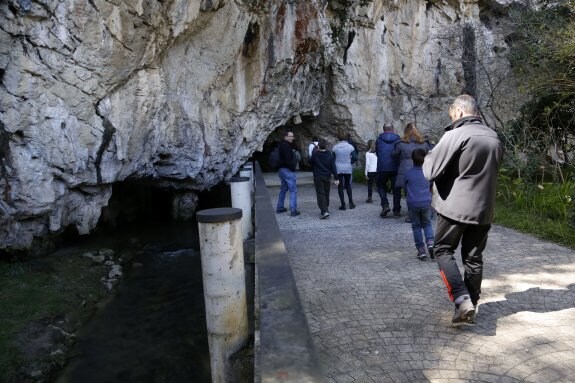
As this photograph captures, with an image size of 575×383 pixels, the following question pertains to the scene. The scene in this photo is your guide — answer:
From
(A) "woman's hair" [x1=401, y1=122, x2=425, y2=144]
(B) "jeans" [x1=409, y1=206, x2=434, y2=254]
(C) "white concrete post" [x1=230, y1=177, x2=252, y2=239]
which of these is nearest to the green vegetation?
(A) "woman's hair" [x1=401, y1=122, x2=425, y2=144]

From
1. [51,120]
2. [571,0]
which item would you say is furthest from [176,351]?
[571,0]

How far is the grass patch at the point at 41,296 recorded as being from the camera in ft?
17.9

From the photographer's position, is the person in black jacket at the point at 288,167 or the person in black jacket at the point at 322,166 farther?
the person in black jacket at the point at 288,167

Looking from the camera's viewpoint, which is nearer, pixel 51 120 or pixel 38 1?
pixel 38 1

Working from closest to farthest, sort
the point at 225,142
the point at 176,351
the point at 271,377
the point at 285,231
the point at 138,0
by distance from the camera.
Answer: the point at 271,377, the point at 176,351, the point at 138,0, the point at 285,231, the point at 225,142

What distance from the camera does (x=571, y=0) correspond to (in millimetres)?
8383

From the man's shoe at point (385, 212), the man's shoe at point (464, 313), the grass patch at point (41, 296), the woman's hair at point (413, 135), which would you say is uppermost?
the woman's hair at point (413, 135)

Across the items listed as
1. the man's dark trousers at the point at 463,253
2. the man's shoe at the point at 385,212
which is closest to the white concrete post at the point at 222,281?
the man's dark trousers at the point at 463,253

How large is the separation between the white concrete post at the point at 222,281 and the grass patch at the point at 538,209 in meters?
4.99

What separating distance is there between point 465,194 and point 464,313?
94cm

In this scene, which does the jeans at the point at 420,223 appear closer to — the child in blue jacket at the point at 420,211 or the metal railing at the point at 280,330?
the child in blue jacket at the point at 420,211

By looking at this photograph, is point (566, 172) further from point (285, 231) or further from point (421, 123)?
point (421, 123)

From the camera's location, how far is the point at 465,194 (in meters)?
3.39

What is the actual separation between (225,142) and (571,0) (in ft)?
28.3
